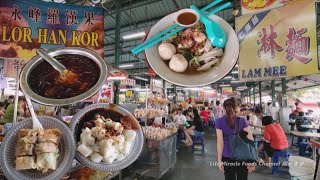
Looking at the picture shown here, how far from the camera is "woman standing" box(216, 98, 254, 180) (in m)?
3.19

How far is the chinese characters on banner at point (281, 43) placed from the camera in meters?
2.66

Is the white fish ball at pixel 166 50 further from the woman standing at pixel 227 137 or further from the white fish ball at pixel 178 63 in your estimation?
the woman standing at pixel 227 137

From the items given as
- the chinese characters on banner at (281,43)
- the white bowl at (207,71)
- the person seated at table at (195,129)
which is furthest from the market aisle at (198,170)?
the white bowl at (207,71)

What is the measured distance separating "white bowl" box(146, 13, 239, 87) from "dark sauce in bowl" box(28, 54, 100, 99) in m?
0.35

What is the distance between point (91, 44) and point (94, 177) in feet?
5.98

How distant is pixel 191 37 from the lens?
102 centimetres

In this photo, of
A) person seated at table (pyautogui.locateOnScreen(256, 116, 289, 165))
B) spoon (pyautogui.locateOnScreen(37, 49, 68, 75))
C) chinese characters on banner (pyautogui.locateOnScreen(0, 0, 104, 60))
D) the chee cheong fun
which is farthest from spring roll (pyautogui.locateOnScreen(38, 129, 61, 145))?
person seated at table (pyautogui.locateOnScreen(256, 116, 289, 165))

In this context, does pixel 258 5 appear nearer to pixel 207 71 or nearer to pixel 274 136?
pixel 207 71

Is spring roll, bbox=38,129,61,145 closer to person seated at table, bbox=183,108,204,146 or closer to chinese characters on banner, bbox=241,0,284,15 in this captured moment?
chinese characters on banner, bbox=241,0,284,15

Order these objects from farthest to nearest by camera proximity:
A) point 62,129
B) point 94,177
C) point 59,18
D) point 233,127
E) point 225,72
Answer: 1. point 233,127
2. point 59,18
3. point 94,177
4. point 62,129
5. point 225,72

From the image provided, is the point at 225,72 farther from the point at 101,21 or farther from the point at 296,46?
the point at 101,21

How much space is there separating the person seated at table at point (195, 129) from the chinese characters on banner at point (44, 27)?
20.4 ft

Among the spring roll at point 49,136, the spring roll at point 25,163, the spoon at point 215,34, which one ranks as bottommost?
the spring roll at point 25,163

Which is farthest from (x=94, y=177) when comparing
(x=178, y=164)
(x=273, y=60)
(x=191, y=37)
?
(x=178, y=164)
